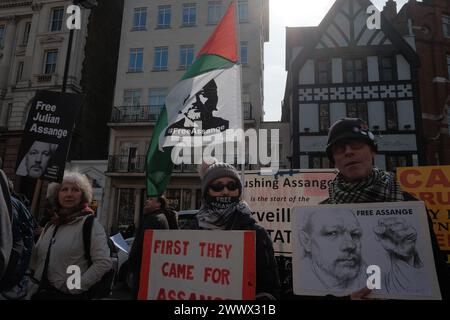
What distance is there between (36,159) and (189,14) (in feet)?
79.4

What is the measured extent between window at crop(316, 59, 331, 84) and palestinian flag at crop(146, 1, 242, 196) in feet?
57.3

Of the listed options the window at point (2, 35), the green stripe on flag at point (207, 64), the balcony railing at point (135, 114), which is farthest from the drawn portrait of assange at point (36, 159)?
the window at point (2, 35)

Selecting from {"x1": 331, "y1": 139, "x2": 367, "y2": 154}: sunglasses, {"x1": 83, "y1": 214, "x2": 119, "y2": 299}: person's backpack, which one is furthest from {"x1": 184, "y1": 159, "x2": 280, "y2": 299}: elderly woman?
{"x1": 83, "y1": 214, "x2": 119, "y2": 299}: person's backpack

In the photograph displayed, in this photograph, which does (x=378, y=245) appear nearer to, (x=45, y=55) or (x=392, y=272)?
(x=392, y=272)

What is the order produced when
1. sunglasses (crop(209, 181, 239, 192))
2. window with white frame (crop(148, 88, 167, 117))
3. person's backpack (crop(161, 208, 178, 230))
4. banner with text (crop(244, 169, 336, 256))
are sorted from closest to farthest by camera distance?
sunglasses (crop(209, 181, 239, 192))
person's backpack (crop(161, 208, 178, 230))
banner with text (crop(244, 169, 336, 256))
window with white frame (crop(148, 88, 167, 117))

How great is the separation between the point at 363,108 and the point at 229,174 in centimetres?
1905

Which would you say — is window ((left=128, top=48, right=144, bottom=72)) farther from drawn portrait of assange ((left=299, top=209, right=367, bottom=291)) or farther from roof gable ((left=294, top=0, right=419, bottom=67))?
drawn portrait of assange ((left=299, top=209, right=367, bottom=291))

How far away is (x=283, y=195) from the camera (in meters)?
6.44

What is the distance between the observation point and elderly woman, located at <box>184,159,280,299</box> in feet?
8.13

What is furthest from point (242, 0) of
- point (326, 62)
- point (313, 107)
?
point (313, 107)

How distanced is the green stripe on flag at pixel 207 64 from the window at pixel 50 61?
25.6 metres

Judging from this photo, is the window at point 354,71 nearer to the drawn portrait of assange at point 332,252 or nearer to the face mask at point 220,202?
the face mask at point 220,202

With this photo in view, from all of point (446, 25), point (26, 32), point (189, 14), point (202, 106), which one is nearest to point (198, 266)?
point (202, 106)

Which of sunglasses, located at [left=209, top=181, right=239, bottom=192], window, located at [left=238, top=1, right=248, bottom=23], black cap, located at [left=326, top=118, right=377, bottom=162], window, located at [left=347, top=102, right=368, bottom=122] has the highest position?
window, located at [left=238, top=1, right=248, bottom=23]
